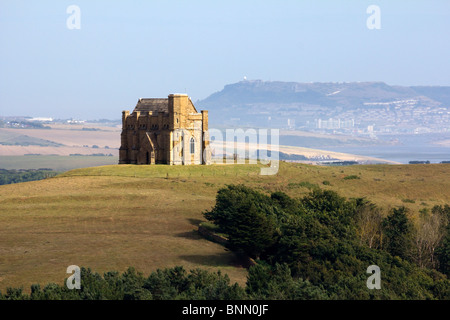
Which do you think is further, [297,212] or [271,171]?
[271,171]

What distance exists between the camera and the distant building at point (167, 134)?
306 feet

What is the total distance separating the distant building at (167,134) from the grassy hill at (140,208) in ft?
11.3

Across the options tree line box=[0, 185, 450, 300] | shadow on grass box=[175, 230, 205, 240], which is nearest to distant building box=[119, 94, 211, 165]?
tree line box=[0, 185, 450, 300]

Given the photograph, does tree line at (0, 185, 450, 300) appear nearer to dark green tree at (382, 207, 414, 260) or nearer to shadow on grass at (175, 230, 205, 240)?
dark green tree at (382, 207, 414, 260)

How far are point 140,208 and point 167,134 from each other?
22603 mm

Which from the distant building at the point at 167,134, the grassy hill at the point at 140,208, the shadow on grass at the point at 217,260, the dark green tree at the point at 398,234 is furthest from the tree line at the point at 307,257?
the distant building at the point at 167,134

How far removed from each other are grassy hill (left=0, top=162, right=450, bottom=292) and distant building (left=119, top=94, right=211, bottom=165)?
11.3 ft

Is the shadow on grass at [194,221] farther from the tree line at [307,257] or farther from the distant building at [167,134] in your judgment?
the distant building at [167,134]

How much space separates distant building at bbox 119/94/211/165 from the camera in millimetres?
93250

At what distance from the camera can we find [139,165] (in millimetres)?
94312
